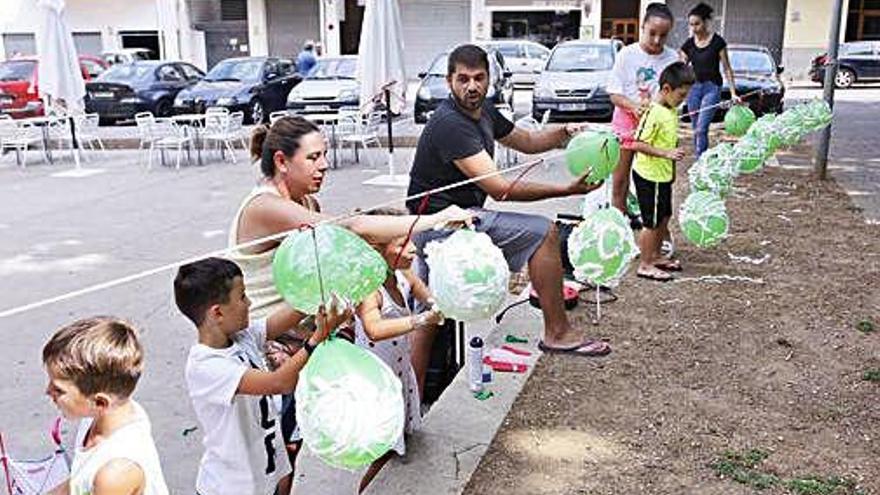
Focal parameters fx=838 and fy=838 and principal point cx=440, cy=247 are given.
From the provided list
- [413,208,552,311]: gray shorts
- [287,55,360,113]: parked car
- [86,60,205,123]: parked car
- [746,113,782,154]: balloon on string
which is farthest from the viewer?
[86,60,205,123]: parked car

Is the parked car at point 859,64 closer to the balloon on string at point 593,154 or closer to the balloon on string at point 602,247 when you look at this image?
the balloon on string at point 593,154

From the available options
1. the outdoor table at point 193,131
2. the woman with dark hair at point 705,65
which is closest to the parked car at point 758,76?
the woman with dark hair at point 705,65

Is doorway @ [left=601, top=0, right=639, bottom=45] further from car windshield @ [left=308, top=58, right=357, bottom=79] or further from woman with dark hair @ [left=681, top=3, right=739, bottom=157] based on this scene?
woman with dark hair @ [left=681, top=3, right=739, bottom=157]

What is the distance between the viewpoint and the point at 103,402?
1.97m

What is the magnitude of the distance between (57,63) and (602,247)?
1215 cm

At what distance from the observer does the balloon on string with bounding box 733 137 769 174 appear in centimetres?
631

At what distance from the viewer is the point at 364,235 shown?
288cm

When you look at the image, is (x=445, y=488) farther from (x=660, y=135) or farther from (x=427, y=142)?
(x=660, y=135)

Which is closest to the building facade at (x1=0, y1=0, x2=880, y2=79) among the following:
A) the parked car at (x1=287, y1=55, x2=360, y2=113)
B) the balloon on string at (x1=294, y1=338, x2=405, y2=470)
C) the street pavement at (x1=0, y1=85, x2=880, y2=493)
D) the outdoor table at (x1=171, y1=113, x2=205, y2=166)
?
the parked car at (x1=287, y1=55, x2=360, y2=113)

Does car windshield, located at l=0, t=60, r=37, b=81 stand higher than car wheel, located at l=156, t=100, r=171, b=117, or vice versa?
car windshield, located at l=0, t=60, r=37, b=81

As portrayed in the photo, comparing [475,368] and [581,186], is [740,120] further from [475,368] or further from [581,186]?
[475,368]

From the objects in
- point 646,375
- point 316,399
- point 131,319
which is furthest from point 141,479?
point 131,319

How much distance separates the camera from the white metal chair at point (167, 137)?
1323 cm

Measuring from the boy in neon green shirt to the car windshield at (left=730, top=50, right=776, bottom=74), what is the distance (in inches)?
471
